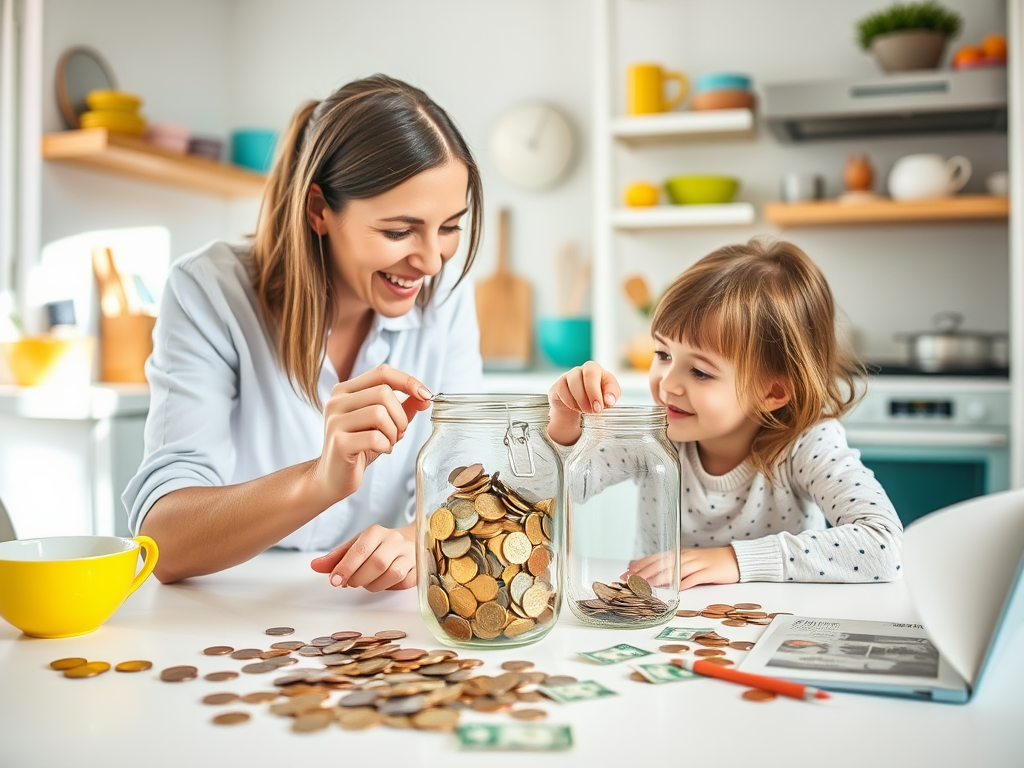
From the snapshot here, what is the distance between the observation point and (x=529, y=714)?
678mm

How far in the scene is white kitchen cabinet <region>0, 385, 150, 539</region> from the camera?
2680 millimetres

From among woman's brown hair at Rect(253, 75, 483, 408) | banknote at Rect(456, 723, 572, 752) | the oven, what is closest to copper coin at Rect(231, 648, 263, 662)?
banknote at Rect(456, 723, 572, 752)

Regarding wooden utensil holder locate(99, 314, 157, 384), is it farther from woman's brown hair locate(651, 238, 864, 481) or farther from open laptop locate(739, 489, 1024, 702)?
open laptop locate(739, 489, 1024, 702)

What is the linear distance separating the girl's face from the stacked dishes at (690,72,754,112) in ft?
6.65

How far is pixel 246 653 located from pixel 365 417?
0.23m

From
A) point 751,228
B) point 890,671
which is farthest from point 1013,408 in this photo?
point 890,671

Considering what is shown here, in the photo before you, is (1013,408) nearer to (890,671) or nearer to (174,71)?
(890,671)

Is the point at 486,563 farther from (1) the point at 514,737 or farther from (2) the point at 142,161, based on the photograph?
(2) the point at 142,161

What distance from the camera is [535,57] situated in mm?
3699

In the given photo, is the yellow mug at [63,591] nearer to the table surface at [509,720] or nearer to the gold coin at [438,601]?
the table surface at [509,720]

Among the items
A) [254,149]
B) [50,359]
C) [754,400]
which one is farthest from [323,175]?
[254,149]

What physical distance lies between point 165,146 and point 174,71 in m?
0.60

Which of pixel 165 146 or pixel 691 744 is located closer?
pixel 691 744

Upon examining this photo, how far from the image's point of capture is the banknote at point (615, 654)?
2.64 ft
